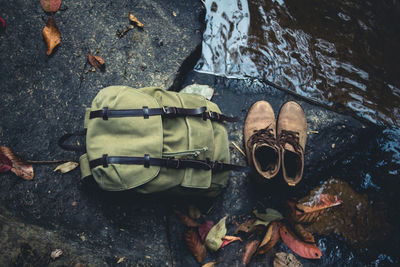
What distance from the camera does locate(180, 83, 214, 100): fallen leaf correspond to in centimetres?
222

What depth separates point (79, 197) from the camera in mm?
1771

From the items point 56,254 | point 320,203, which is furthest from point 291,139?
point 56,254

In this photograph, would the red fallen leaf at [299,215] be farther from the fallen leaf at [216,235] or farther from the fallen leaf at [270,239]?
the fallen leaf at [216,235]

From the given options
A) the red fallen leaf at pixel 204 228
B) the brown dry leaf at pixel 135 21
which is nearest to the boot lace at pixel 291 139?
the red fallen leaf at pixel 204 228

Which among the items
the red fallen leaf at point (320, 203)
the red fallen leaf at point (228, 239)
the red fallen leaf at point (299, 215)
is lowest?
the red fallen leaf at point (228, 239)

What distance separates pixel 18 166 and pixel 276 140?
6.25ft

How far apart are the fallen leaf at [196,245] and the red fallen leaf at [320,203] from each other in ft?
2.67

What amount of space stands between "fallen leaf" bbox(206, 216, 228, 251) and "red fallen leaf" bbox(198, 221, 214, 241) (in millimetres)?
24

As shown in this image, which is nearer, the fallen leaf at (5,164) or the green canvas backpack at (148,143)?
the green canvas backpack at (148,143)

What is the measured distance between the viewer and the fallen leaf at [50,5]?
2086mm

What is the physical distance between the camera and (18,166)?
175cm

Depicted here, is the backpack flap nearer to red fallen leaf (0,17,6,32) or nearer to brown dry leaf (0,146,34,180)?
brown dry leaf (0,146,34,180)

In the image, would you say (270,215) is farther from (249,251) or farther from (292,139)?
(292,139)

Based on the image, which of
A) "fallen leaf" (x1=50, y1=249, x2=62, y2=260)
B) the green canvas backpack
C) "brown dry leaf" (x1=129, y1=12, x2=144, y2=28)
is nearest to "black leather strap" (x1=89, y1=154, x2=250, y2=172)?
the green canvas backpack
